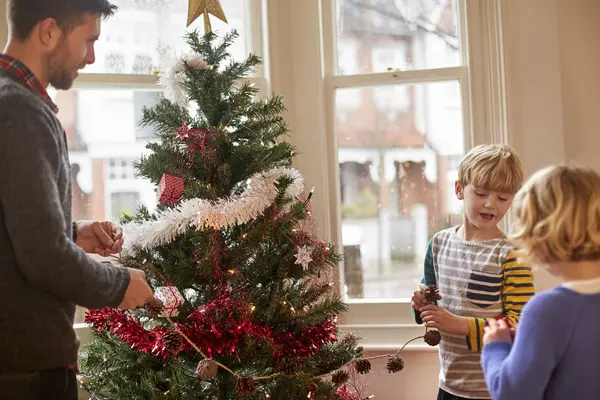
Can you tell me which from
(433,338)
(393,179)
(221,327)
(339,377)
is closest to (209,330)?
(221,327)

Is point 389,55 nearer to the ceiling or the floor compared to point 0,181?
nearer to the ceiling

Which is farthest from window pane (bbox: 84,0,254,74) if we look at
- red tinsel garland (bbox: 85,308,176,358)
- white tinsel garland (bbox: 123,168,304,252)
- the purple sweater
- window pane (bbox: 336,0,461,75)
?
the purple sweater

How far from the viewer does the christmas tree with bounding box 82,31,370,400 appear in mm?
1912

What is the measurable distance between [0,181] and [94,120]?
1553 mm

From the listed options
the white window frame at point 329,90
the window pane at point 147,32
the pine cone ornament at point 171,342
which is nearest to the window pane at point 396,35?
the white window frame at point 329,90

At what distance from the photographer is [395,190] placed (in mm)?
2883

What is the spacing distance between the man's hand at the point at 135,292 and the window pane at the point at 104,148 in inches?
54.7

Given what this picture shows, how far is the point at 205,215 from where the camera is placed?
1923 mm

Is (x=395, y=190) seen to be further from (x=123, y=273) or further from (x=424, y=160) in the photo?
(x=123, y=273)

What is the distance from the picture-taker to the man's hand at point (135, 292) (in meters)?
1.38

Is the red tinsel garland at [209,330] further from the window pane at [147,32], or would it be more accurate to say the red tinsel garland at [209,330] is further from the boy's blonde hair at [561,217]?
the window pane at [147,32]

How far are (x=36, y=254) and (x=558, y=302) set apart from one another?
920 millimetres

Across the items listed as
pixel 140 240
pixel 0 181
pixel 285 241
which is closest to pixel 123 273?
pixel 0 181

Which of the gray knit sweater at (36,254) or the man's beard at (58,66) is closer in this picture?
the gray knit sweater at (36,254)
